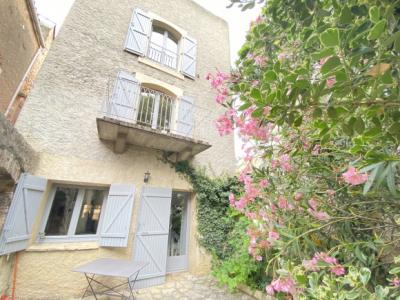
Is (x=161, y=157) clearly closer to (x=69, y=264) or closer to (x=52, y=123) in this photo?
(x=52, y=123)

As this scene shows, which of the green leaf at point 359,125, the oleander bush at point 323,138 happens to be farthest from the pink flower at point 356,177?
the green leaf at point 359,125

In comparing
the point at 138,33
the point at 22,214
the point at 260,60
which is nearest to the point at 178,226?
the point at 22,214

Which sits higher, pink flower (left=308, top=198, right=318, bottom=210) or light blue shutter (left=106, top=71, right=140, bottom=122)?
light blue shutter (left=106, top=71, right=140, bottom=122)

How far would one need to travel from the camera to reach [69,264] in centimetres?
378

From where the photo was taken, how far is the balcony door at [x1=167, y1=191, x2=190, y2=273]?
5141mm

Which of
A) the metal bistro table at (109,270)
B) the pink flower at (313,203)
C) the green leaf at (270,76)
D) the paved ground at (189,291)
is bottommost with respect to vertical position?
the paved ground at (189,291)

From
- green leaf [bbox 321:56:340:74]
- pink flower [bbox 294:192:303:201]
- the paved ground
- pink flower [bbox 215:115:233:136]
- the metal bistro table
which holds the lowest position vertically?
the paved ground

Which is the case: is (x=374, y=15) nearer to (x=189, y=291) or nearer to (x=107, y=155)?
(x=107, y=155)

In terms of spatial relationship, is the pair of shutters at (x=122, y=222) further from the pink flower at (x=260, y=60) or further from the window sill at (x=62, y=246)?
the pink flower at (x=260, y=60)

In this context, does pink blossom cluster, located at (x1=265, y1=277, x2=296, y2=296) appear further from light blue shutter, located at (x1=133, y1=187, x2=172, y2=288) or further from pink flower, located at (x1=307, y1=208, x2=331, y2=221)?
light blue shutter, located at (x1=133, y1=187, x2=172, y2=288)

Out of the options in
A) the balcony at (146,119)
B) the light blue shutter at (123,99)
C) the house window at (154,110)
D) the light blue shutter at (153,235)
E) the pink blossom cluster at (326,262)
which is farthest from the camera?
the house window at (154,110)

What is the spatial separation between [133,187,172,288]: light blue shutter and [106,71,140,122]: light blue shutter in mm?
1862

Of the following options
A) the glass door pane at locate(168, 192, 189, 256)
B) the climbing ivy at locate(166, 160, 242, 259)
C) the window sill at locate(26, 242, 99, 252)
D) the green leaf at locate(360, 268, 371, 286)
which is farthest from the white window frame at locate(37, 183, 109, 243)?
the green leaf at locate(360, 268, 371, 286)

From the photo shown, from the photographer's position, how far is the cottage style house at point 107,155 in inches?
146
